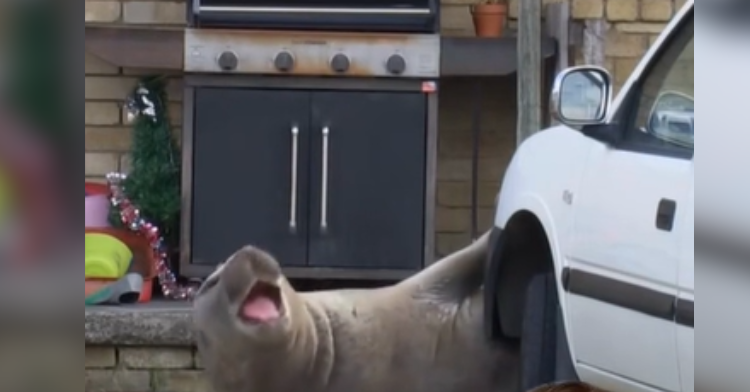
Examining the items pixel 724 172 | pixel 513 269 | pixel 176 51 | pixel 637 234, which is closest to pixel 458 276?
pixel 513 269

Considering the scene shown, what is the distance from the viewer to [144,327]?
20.1ft

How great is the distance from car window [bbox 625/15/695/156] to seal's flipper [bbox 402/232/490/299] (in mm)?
1231

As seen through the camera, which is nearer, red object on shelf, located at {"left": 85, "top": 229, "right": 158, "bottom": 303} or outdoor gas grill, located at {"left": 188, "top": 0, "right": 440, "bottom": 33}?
outdoor gas grill, located at {"left": 188, "top": 0, "right": 440, "bottom": 33}

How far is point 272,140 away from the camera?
253 inches

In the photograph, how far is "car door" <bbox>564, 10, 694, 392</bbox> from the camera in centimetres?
360

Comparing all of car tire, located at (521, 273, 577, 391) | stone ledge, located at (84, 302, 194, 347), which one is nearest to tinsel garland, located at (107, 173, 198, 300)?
stone ledge, located at (84, 302, 194, 347)

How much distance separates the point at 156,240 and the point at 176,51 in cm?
81

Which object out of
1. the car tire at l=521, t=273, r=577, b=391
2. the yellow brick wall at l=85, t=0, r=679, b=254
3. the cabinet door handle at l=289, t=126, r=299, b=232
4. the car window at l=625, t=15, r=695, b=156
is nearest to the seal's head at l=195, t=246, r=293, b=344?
the car tire at l=521, t=273, r=577, b=391

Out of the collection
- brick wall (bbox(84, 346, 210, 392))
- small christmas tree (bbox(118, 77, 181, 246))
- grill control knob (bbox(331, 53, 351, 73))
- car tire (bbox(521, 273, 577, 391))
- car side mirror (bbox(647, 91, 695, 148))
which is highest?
grill control knob (bbox(331, 53, 351, 73))

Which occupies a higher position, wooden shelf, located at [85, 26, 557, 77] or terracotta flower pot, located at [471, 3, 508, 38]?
terracotta flower pot, located at [471, 3, 508, 38]

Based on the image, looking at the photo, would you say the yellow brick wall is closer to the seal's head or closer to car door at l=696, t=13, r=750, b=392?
the seal's head

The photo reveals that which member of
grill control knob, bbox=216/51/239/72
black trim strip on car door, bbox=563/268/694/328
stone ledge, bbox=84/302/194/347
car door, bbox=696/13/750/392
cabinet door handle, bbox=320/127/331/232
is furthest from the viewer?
cabinet door handle, bbox=320/127/331/232

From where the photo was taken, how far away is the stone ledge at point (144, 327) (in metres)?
6.09

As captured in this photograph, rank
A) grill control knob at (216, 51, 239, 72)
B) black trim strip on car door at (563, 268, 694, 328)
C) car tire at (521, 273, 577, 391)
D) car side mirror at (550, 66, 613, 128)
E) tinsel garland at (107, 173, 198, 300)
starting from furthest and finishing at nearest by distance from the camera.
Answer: tinsel garland at (107, 173, 198, 300)
grill control knob at (216, 51, 239, 72)
car tire at (521, 273, 577, 391)
car side mirror at (550, 66, 613, 128)
black trim strip on car door at (563, 268, 694, 328)
